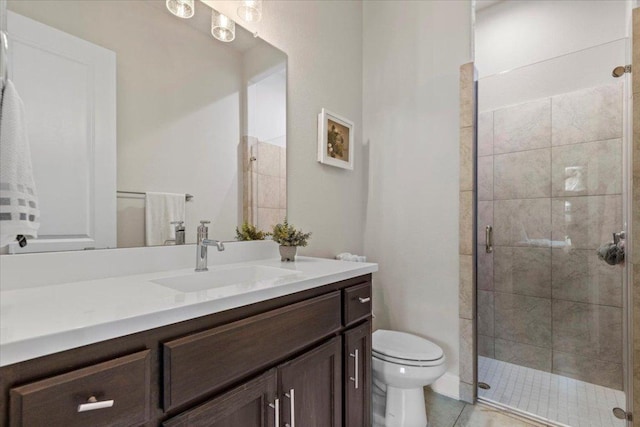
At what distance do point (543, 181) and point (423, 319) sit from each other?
1.17m

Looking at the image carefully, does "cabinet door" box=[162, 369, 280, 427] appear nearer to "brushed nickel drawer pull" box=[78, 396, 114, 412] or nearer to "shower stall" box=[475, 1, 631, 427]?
"brushed nickel drawer pull" box=[78, 396, 114, 412]

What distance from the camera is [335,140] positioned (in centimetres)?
202

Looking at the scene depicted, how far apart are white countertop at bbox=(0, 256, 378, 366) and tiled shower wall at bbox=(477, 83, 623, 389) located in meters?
1.62

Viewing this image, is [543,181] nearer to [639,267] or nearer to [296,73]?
[639,267]

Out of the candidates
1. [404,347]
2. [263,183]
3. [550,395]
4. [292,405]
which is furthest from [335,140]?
[550,395]

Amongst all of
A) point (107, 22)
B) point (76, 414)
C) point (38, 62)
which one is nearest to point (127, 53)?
point (107, 22)

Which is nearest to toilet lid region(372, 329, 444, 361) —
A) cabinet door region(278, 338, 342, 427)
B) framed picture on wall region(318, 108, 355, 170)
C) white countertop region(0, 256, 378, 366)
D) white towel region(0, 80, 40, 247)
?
cabinet door region(278, 338, 342, 427)

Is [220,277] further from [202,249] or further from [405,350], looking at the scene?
[405,350]

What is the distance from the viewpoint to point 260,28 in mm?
1584

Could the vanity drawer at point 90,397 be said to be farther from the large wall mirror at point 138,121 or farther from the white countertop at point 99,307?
the large wall mirror at point 138,121

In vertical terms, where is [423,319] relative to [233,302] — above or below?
below

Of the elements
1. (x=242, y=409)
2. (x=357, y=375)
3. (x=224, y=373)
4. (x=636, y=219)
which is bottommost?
(x=357, y=375)

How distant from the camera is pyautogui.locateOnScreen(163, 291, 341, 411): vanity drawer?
2.24ft

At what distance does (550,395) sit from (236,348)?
6.76 feet
